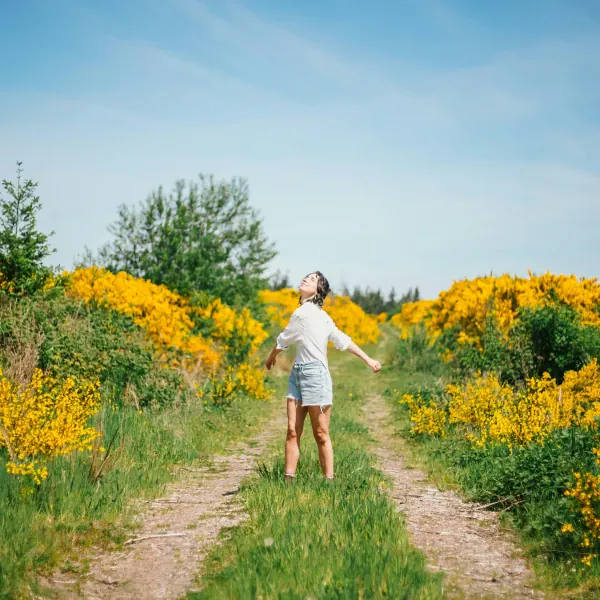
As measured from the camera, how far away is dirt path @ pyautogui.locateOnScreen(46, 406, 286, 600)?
414 centimetres

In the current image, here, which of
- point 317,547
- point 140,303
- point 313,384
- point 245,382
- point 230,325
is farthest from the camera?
point 230,325

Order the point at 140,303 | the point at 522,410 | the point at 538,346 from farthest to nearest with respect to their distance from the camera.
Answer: the point at 538,346 < the point at 140,303 < the point at 522,410

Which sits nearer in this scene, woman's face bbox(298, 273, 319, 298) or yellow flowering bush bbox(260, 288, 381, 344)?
woman's face bbox(298, 273, 319, 298)

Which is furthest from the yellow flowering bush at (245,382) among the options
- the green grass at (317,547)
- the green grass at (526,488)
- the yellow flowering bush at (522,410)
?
the green grass at (317,547)

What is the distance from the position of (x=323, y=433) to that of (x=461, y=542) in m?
1.55

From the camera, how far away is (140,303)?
1116 centimetres

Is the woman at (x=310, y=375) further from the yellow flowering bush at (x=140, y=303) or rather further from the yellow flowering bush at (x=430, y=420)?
the yellow flowering bush at (x=140, y=303)

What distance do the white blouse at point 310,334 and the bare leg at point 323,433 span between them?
1.56 feet

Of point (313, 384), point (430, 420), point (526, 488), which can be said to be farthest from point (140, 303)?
point (526, 488)

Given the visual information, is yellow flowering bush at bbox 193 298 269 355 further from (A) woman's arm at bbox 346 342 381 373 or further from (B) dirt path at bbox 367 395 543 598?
(A) woman's arm at bbox 346 342 381 373

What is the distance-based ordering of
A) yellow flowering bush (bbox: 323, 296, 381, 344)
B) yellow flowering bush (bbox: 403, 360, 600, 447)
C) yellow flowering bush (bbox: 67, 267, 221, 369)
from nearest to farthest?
yellow flowering bush (bbox: 403, 360, 600, 447), yellow flowering bush (bbox: 67, 267, 221, 369), yellow flowering bush (bbox: 323, 296, 381, 344)

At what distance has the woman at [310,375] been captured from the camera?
19.0 feet

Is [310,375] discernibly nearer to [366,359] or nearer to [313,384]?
[313,384]

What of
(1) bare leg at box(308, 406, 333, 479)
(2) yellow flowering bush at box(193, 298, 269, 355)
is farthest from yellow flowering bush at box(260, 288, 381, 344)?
(1) bare leg at box(308, 406, 333, 479)
